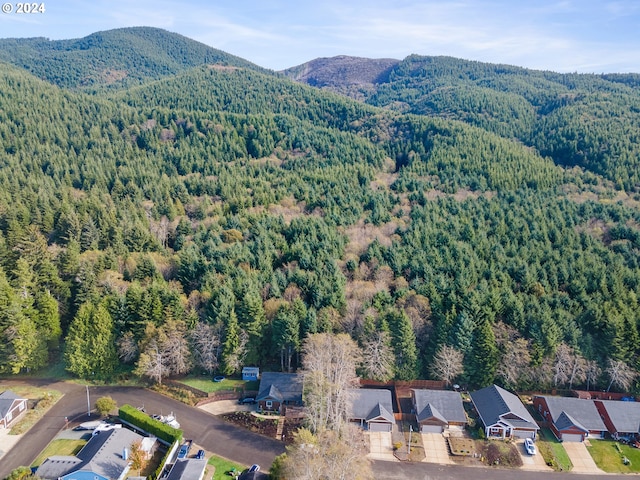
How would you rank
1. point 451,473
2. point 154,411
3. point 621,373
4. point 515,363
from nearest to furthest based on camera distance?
point 451,473 < point 154,411 < point 621,373 < point 515,363

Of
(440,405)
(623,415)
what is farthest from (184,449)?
(623,415)

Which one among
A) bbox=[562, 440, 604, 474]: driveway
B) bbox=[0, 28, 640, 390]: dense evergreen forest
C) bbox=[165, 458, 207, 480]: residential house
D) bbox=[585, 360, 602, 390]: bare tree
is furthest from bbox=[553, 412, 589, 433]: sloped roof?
bbox=[165, 458, 207, 480]: residential house

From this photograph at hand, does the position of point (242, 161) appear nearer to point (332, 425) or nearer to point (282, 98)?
point (282, 98)

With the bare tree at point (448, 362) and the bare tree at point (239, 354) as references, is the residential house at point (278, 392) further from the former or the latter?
the bare tree at point (448, 362)

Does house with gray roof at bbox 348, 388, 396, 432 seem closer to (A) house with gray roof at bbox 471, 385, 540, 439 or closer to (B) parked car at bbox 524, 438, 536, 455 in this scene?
(A) house with gray roof at bbox 471, 385, 540, 439

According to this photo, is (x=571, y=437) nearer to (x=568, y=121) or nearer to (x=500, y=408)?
(x=500, y=408)

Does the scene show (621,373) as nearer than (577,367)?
Yes

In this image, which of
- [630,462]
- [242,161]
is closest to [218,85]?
[242,161]
